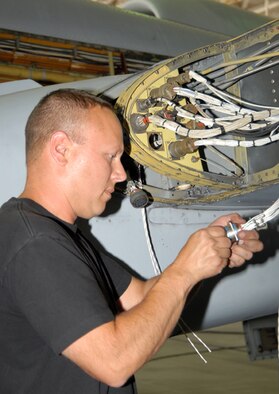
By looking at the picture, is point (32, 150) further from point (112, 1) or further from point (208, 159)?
point (112, 1)

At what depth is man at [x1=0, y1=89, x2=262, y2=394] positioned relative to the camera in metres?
1.03

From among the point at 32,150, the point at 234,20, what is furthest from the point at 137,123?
the point at 234,20

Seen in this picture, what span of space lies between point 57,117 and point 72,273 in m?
0.38

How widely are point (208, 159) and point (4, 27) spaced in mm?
1129

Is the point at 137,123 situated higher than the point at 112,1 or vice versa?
the point at 112,1

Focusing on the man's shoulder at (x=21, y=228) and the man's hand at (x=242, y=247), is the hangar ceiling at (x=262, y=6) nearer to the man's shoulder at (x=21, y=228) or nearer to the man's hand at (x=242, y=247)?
the man's hand at (x=242, y=247)

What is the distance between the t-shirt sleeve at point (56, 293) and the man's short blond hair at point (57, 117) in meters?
0.28

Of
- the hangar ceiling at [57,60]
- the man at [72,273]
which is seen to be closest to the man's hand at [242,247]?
the man at [72,273]

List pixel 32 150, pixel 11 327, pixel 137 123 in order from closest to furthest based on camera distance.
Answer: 1. pixel 11 327
2. pixel 32 150
3. pixel 137 123

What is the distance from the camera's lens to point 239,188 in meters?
1.77

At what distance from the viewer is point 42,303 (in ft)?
3.40

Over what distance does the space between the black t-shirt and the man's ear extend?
11 cm

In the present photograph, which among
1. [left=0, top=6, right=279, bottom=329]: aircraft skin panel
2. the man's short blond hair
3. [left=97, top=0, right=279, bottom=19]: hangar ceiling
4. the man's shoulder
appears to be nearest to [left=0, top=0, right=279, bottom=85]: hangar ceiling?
[left=0, top=6, right=279, bottom=329]: aircraft skin panel

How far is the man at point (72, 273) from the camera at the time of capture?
3.37 feet
